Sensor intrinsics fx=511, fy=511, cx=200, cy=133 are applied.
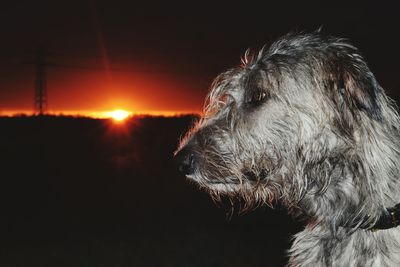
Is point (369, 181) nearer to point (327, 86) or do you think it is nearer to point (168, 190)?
point (327, 86)

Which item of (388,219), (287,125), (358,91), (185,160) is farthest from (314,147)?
(185,160)

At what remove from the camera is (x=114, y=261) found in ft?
33.2

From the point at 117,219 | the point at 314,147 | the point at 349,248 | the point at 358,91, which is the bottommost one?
the point at 349,248

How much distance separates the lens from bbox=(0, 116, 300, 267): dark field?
10430 mm

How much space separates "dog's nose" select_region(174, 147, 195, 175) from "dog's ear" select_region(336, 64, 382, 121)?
4.46ft

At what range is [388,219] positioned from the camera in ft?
13.2

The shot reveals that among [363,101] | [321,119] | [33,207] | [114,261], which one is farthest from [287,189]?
[33,207]

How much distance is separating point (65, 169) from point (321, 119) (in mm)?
19145

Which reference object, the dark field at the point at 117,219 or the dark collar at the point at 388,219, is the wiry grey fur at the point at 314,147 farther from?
the dark field at the point at 117,219

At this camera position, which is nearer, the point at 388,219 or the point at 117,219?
the point at 388,219

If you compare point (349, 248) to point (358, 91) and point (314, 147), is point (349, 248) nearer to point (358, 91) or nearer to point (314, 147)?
point (314, 147)

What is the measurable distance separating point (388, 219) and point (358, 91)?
1.04 metres

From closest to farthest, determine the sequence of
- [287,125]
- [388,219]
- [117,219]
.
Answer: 1. [388,219]
2. [287,125]
3. [117,219]

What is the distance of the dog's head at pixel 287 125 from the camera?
416cm
